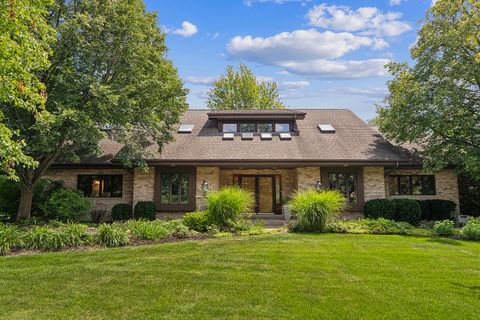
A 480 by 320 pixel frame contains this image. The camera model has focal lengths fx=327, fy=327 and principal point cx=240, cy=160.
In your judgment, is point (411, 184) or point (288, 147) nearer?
point (288, 147)

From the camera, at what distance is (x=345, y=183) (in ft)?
51.2

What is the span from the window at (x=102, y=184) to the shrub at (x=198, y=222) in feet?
20.8

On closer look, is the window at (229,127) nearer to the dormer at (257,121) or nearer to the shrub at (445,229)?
the dormer at (257,121)

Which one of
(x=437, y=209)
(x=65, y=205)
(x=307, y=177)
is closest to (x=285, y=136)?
(x=307, y=177)

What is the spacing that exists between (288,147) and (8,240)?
11694 millimetres

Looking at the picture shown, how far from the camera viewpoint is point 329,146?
632 inches

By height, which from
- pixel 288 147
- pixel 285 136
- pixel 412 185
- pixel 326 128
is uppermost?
pixel 326 128

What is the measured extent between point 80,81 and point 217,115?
313 inches

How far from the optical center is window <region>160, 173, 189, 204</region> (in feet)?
50.7

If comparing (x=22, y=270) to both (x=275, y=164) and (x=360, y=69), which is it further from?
(x=360, y=69)

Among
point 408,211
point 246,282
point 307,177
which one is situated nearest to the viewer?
point 246,282

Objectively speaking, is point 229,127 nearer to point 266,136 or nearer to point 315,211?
point 266,136

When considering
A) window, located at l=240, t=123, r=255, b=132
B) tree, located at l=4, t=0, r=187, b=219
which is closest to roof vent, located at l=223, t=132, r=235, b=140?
window, located at l=240, t=123, r=255, b=132

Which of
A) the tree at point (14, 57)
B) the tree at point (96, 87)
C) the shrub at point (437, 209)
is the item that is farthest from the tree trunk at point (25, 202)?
the shrub at point (437, 209)
